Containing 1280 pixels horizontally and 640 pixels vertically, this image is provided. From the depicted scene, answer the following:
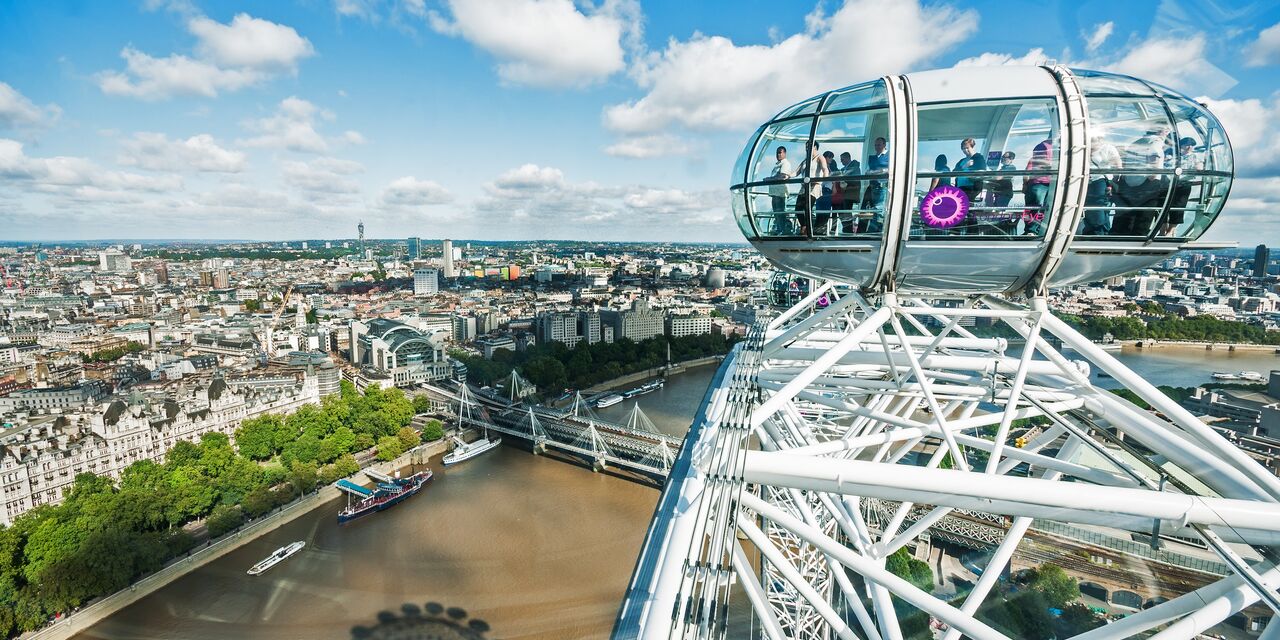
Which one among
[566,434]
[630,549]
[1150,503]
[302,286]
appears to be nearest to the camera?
[1150,503]

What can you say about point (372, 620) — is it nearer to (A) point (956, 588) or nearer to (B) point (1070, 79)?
(A) point (956, 588)

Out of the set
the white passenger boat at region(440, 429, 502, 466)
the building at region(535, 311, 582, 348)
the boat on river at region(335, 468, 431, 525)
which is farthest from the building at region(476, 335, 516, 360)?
the boat on river at region(335, 468, 431, 525)

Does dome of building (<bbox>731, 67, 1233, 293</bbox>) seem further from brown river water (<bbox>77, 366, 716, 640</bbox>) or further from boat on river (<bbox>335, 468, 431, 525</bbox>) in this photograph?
boat on river (<bbox>335, 468, 431, 525</bbox>)

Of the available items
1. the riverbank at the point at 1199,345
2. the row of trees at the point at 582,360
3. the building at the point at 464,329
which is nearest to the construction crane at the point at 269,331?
the building at the point at 464,329

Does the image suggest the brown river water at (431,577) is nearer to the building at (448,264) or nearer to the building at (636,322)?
the building at (636,322)

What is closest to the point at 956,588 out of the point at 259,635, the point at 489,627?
the point at 489,627
